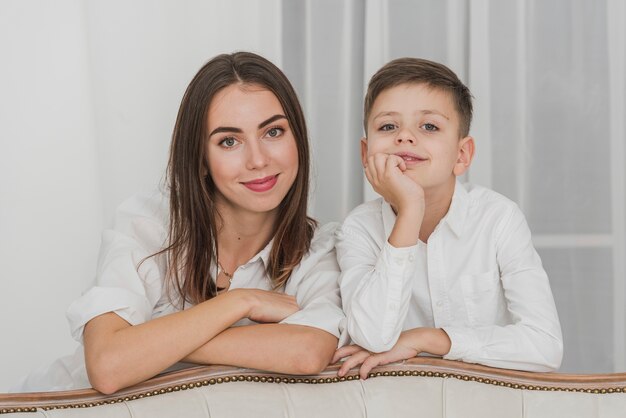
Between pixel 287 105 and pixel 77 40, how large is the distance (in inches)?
45.0

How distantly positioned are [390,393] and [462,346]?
0.19 m

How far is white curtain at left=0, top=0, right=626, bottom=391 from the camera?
261 centimetres

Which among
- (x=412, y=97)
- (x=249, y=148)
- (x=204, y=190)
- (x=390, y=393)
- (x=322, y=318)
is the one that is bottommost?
(x=390, y=393)

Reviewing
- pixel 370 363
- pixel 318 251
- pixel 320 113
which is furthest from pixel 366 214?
pixel 320 113

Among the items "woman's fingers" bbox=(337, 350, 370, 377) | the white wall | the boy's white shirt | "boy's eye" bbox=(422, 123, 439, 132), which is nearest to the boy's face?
"boy's eye" bbox=(422, 123, 439, 132)

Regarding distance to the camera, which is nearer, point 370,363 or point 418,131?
point 370,363

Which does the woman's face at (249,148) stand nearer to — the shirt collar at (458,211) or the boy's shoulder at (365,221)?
the boy's shoulder at (365,221)

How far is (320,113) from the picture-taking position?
9.09 feet

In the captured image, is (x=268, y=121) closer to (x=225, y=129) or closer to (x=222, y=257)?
(x=225, y=129)

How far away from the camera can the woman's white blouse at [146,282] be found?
1.77m

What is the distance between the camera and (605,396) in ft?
5.43

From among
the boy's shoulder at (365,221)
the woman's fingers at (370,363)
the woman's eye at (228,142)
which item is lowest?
the woman's fingers at (370,363)

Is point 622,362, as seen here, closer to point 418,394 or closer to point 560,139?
point 560,139

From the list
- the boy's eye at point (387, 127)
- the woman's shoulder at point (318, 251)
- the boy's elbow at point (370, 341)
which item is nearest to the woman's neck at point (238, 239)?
the woman's shoulder at point (318, 251)
